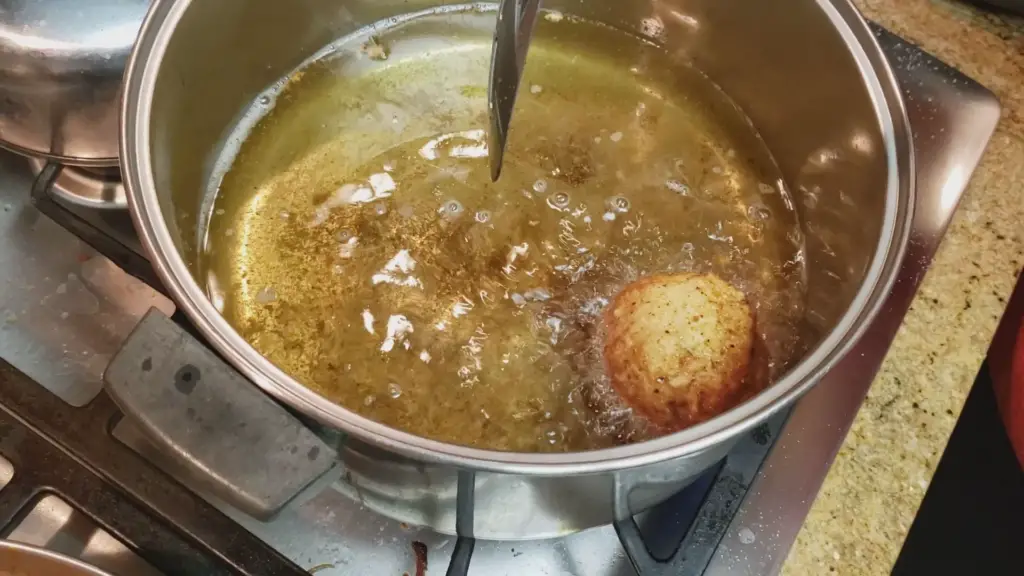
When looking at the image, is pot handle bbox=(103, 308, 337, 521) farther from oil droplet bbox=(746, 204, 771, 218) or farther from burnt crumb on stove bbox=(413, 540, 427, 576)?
oil droplet bbox=(746, 204, 771, 218)

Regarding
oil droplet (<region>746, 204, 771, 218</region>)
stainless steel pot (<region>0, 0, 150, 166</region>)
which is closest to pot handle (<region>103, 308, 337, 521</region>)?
stainless steel pot (<region>0, 0, 150, 166</region>)

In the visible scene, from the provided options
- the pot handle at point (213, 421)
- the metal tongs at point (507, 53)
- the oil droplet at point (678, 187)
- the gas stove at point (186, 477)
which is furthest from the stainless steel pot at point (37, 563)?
the oil droplet at point (678, 187)

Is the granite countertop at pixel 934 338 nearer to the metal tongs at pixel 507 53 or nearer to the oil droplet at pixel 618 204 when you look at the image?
the oil droplet at pixel 618 204

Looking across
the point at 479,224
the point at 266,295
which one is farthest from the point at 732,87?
the point at 266,295

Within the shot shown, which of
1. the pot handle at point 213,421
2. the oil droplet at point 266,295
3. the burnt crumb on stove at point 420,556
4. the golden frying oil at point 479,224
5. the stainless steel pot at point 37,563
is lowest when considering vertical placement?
the burnt crumb on stove at point 420,556

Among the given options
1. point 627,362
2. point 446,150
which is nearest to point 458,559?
point 627,362

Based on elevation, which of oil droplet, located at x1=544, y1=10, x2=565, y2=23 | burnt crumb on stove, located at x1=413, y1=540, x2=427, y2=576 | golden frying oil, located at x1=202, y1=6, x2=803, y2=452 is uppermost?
oil droplet, located at x1=544, y1=10, x2=565, y2=23
